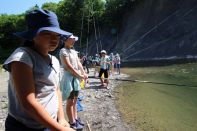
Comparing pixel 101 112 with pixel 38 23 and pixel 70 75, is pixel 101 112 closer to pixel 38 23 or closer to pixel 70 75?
pixel 70 75

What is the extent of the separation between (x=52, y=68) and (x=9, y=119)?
589mm

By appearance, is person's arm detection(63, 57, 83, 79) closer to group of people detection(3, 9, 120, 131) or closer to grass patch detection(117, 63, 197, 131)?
grass patch detection(117, 63, 197, 131)

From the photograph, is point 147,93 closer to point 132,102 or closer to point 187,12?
point 132,102

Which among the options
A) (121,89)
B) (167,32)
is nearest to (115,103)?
(121,89)

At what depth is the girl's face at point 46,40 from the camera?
10.5ft

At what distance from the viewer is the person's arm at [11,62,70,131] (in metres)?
3.02

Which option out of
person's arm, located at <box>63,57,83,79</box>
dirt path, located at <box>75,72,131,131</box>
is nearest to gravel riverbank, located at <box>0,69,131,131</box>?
dirt path, located at <box>75,72,131,131</box>

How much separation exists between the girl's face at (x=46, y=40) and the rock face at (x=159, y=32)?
37479 millimetres

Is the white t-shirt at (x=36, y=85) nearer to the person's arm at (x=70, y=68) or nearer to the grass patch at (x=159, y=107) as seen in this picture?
the person's arm at (x=70, y=68)

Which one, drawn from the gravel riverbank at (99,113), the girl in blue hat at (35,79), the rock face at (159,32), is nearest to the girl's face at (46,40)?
the girl in blue hat at (35,79)

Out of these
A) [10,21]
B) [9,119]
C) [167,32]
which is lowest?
[9,119]

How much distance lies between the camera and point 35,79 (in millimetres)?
3189

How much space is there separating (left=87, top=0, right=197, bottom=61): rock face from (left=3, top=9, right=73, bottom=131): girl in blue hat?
37.5 metres

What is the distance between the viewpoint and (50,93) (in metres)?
3.33
